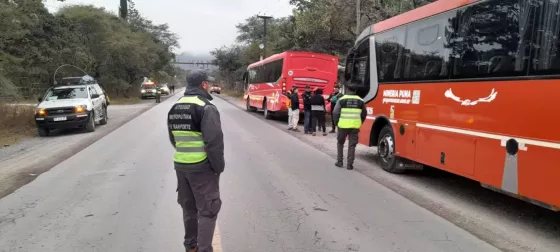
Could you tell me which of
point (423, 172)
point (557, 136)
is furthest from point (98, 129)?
point (557, 136)

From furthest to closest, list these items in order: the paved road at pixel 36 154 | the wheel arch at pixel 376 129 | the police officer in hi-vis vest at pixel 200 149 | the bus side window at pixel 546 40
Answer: the wheel arch at pixel 376 129 → the paved road at pixel 36 154 → the bus side window at pixel 546 40 → the police officer in hi-vis vest at pixel 200 149

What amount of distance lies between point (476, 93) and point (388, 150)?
2935mm

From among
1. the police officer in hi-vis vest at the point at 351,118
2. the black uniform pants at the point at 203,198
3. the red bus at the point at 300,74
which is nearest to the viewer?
the black uniform pants at the point at 203,198

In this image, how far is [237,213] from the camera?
5738 mm

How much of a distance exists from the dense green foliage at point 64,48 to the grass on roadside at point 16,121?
108 centimetres

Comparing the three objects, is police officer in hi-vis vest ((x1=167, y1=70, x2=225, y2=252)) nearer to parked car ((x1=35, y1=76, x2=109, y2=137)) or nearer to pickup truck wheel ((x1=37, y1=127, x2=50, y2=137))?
parked car ((x1=35, y1=76, x2=109, y2=137))

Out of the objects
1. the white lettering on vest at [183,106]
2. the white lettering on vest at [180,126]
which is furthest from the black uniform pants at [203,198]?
the white lettering on vest at [183,106]

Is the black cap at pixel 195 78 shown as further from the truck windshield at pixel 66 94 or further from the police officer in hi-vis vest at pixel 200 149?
the truck windshield at pixel 66 94

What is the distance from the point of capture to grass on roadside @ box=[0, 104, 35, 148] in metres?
15.1

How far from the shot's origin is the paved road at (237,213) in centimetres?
468

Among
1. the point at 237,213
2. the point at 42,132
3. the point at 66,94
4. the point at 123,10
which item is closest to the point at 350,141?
the point at 237,213

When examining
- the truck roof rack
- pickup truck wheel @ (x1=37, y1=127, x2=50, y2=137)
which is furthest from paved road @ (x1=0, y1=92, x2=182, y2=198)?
the truck roof rack

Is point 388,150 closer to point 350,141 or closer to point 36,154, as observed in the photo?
point 350,141

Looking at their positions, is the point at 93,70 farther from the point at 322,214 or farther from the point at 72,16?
the point at 322,214
